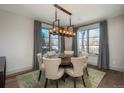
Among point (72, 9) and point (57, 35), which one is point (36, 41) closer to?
point (57, 35)

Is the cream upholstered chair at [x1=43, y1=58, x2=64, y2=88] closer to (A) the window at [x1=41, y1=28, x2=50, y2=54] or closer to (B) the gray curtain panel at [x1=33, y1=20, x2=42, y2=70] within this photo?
(B) the gray curtain panel at [x1=33, y1=20, x2=42, y2=70]

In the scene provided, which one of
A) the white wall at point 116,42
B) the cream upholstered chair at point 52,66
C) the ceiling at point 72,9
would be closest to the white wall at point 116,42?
the white wall at point 116,42

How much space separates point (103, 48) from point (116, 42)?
57cm

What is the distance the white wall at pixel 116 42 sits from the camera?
3.61 m

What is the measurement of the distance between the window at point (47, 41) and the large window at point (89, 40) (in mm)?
1568

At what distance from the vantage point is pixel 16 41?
353 cm

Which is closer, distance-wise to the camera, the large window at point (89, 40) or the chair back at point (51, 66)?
the chair back at point (51, 66)

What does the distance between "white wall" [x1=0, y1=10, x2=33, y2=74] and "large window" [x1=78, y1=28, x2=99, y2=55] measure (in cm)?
295

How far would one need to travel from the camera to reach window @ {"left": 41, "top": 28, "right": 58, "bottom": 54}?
4785 mm

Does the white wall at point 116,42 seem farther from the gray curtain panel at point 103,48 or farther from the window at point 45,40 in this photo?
the window at point 45,40

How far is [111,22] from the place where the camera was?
3904mm

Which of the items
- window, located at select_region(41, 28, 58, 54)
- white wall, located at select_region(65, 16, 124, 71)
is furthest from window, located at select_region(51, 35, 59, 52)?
white wall, located at select_region(65, 16, 124, 71)
